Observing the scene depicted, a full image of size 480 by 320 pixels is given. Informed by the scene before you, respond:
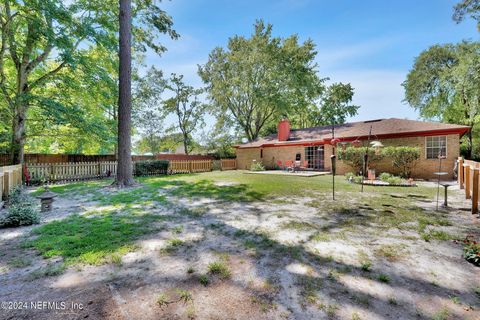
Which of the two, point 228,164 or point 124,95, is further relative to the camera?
point 228,164

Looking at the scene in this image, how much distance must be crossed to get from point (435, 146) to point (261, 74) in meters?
17.5

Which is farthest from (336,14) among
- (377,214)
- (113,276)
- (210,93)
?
(210,93)

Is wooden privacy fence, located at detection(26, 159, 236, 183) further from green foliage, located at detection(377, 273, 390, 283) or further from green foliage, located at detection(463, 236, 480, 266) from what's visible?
green foliage, located at detection(463, 236, 480, 266)

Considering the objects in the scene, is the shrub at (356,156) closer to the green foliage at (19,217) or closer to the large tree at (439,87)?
the green foliage at (19,217)

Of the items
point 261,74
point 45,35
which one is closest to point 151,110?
point 261,74

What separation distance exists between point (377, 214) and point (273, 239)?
10.1 ft

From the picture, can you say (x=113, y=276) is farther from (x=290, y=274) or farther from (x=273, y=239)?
(x=273, y=239)

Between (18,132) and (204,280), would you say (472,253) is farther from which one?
(18,132)

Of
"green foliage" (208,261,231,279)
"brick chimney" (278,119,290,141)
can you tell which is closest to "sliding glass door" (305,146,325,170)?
"brick chimney" (278,119,290,141)

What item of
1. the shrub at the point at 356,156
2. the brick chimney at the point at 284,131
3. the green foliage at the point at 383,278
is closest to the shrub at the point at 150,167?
the brick chimney at the point at 284,131

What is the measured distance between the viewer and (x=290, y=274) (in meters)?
2.51

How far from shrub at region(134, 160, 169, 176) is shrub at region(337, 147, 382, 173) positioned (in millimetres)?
12252

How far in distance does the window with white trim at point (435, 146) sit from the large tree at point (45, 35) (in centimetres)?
1557

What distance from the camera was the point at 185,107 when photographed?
26.3 metres
